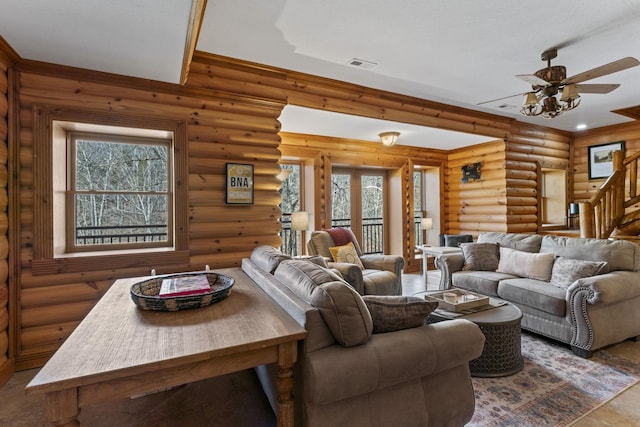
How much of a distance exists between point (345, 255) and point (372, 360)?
98.5 inches

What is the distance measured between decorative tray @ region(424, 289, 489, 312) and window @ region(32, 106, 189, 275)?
2.39m

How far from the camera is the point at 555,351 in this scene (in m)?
2.81

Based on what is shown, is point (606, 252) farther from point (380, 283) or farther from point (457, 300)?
point (380, 283)

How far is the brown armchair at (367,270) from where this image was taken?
3312 mm

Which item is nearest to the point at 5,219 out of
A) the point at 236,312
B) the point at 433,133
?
the point at 236,312

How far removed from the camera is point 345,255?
13.0 ft

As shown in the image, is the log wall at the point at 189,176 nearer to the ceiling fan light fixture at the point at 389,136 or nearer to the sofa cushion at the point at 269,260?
the sofa cushion at the point at 269,260

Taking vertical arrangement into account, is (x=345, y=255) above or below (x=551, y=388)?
above

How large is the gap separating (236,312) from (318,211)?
12.2ft

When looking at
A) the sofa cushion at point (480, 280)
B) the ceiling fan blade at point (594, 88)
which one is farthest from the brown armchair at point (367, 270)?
the ceiling fan blade at point (594, 88)

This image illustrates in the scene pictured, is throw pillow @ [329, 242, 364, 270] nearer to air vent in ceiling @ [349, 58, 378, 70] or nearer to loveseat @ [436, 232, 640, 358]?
loveseat @ [436, 232, 640, 358]

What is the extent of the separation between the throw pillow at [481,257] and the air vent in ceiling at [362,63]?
2.53 m

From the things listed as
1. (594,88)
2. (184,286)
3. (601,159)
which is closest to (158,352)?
(184,286)

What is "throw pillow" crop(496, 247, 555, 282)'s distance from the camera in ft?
10.9
